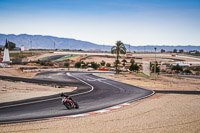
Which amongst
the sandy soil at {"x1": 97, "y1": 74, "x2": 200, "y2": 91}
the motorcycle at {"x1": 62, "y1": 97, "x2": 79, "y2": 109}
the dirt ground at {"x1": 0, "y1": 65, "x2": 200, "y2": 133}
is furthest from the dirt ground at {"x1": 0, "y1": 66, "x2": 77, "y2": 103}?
the sandy soil at {"x1": 97, "y1": 74, "x2": 200, "y2": 91}

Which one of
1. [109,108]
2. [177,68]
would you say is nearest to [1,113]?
[109,108]

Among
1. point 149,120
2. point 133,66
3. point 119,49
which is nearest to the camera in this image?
point 149,120

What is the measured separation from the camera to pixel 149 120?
1446 centimetres

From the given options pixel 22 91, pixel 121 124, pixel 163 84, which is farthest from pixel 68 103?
pixel 163 84

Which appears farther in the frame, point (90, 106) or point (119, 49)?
point (119, 49)

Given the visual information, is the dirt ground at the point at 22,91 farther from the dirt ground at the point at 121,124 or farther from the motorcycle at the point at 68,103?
the dirt ground at the point at 121,124

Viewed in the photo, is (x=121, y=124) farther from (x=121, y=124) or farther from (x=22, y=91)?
(x=22, y=91)

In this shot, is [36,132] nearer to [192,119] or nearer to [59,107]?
[59,107]

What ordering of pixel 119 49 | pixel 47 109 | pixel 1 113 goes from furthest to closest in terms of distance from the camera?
pixel 119 49
pixel 47 109
pixel 1 113

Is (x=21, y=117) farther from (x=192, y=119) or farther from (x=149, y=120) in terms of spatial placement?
(x=192, y=119)

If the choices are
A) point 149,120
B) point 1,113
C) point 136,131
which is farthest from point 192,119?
point 1,113

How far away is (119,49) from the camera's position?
2576 inches

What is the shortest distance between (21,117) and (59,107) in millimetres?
4046

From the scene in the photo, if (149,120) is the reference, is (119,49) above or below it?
above
